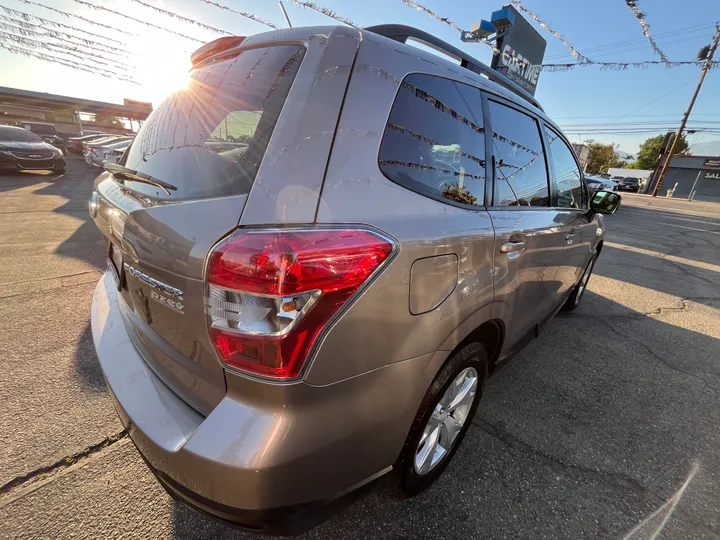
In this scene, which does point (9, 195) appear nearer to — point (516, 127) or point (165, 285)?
point (165, 285)

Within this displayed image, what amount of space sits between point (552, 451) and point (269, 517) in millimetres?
1805

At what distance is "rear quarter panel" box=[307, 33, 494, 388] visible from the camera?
1.02 meters

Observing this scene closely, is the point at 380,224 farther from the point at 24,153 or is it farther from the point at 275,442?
the point at 24,153

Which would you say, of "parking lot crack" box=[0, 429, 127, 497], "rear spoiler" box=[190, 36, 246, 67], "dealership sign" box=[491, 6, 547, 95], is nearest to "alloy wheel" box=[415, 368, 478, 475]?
"parking lot crack" box=[0, 429, 127, 497]

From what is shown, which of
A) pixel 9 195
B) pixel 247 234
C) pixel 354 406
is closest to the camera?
pixel 247 234

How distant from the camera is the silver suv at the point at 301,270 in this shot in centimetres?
97

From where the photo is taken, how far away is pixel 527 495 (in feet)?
5.74

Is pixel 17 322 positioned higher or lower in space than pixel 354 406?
lower

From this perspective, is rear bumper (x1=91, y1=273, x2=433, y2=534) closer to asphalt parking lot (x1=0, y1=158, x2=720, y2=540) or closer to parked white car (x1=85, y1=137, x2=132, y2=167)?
asphalt parking lot (x1=0, y1=158, x2=720, y2=540)

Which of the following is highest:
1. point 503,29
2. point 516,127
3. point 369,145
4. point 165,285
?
point 503,29

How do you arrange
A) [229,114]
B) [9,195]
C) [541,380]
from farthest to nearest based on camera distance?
[9,195], [541,380], [229,114]

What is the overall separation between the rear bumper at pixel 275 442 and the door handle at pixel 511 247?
2.42ft

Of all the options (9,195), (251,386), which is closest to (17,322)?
(251,386)

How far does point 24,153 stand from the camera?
433 inches
